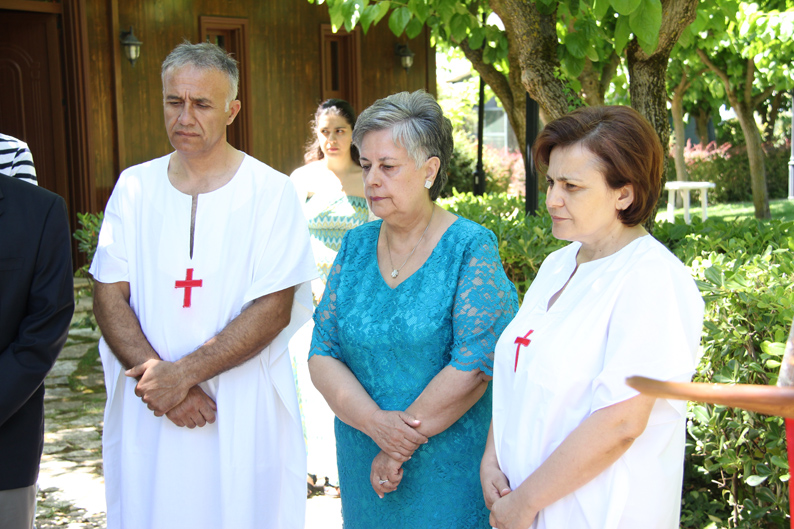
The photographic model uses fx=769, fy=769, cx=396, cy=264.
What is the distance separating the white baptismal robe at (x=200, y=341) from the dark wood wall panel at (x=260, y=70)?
665cm

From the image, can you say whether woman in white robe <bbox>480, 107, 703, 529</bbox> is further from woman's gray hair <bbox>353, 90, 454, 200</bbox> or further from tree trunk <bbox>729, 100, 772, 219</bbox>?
tree trunk <bbox>729, 100, 772, 219</bbox>

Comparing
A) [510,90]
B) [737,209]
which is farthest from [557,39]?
[737,209]

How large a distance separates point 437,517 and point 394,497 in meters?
0.15

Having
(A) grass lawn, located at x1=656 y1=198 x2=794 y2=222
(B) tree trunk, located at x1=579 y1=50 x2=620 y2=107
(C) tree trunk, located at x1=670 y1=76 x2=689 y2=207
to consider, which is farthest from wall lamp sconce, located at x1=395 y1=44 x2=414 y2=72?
(A) grass lawn, located at x1=656 y1=198 x2=794 y2=222

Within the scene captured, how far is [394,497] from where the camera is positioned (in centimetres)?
250

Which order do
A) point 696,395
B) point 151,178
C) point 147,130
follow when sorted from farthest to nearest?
point 147,130
point 151,178
point 696,395

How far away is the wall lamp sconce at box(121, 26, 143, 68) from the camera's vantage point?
8836 millimetres

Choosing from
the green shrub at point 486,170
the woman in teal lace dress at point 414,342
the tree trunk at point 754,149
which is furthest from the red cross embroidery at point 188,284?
the tree trunk at point 754,149

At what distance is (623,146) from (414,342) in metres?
0.87

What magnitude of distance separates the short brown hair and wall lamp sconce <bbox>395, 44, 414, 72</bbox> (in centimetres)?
958

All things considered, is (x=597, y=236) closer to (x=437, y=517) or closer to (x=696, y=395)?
(x=437, y=517)

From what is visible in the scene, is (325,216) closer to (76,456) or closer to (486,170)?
(76,456)

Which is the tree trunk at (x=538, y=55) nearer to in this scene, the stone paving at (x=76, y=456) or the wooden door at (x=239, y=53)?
the stone paving at (x=76, y=456)

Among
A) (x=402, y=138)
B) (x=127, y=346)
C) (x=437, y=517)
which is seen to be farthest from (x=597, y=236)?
(x=127, y=346)
